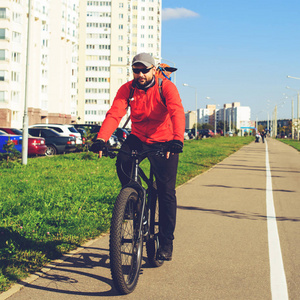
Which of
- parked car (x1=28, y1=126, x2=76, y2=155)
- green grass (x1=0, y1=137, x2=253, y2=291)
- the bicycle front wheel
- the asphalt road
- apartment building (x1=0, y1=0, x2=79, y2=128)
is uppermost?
apartment building (x1=0, y1=0, x2=79, y2=128)

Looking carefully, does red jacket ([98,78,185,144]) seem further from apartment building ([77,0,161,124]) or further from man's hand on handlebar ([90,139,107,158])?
apartment building ([77,0,161,124])

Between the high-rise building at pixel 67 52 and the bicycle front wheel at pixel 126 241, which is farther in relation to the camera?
the high-rise building at pixel 67 52

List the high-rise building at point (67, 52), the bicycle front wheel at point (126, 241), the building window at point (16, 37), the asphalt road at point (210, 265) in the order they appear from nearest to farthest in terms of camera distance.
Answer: the bicycle front wheel at point (126, 241), the asphalt road at point (210, 265), the high-rise building at point (67, 52), the building window at point (16, 37)

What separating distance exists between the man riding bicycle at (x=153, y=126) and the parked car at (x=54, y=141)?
21322 mm

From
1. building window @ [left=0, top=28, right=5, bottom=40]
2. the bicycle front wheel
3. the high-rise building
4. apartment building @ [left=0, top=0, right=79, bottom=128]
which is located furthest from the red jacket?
building window @ [left=0, top=28, right=5, bottom=40]

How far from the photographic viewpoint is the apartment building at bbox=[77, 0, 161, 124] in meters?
123

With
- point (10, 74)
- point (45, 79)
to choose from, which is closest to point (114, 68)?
point (45, 79)

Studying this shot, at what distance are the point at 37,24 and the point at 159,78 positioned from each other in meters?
66.9

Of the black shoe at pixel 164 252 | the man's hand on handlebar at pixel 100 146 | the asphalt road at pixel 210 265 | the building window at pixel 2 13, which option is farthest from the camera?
the building window at pixel 2 13

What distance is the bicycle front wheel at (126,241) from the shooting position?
3.69m

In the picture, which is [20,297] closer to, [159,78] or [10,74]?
[159,78]

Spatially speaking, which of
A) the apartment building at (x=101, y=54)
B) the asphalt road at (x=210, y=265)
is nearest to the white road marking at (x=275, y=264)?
the asphalt road at (x=210, y=265)

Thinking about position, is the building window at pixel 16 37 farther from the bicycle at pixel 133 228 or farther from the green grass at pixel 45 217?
the bicycle at pixel 133 228

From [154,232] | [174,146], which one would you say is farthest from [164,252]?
[174,146]
